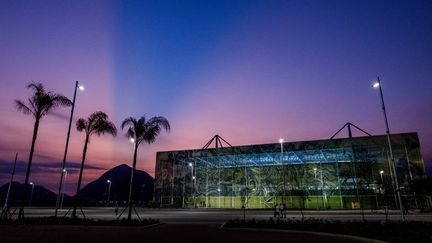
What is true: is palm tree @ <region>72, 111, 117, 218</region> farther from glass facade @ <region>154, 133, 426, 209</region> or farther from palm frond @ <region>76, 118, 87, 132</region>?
glass facade @ <region>154, 133, 426, 209</region>

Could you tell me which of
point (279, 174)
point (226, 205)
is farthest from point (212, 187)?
point (279, 174)

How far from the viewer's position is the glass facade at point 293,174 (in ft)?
155

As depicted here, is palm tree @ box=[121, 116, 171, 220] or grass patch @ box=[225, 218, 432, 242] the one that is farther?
palm tree @ box=[121, 116, 171, 220]

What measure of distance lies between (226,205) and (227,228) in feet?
148

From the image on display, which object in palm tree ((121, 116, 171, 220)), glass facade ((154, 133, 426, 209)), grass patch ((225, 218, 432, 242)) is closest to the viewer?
grass patch ((225, 218, 432, 242))

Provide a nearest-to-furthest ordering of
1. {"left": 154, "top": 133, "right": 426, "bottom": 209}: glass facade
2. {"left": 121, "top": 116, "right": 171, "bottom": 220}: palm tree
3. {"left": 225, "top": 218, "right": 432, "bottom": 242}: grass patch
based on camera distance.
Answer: {"left": 225, "top": 218, "right": 432, "bottom": 242}: grass patch < {"left": 121, "top": 116, "right": 171, "bottom": 220}: palm tree < {"left": 154, "top": 133, "right": 426, "bottom": 209}: glass facade

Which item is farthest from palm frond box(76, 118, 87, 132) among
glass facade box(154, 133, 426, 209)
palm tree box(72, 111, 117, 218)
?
glass facade box(154, 133, 426, 209)

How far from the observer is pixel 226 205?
2361 inches

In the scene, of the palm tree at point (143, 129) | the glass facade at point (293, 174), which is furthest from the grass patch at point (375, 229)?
the glass facade at point (293, 174)

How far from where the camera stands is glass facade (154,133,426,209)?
4719cm

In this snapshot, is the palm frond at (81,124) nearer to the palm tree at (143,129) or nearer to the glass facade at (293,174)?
the palm tree at (143,129)

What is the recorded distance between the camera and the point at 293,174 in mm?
55969

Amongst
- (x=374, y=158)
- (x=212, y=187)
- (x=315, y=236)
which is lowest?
(x=315, y=236)

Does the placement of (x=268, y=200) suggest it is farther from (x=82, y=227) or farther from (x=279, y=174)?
(x=82, y=227)
